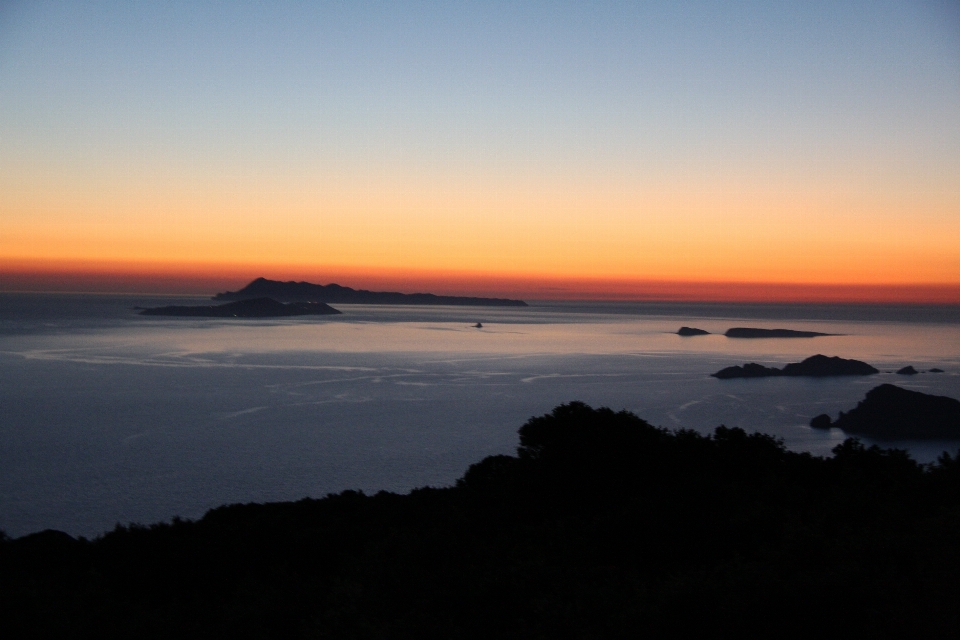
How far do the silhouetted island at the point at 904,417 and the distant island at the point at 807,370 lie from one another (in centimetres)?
1742

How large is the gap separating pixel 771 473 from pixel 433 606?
6.94 m

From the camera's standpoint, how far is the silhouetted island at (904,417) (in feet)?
104

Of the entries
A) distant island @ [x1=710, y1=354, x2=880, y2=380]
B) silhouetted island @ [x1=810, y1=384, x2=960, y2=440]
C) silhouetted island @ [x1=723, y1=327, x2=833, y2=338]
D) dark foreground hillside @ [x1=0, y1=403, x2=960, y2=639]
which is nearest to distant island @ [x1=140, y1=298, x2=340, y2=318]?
silhouetted island @ [x1=723, y1=327, x2=833, y2=338]

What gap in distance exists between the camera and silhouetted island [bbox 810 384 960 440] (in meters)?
31.8

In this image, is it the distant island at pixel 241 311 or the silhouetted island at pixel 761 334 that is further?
the distant island at pixel 241 311

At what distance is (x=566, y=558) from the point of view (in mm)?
7527

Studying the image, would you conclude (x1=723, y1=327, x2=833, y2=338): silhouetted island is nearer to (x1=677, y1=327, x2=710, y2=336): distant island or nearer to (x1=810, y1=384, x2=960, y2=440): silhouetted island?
(x1=677, y1=327, x2=710, y2=336): distant island

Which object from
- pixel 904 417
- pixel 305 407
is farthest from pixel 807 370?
pixel 305 407

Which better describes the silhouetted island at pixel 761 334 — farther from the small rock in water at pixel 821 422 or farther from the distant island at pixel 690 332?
the small rock in water at pixel 821 422

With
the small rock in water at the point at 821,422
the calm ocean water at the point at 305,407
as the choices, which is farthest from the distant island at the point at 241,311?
the small rock in water at the point at 821,422

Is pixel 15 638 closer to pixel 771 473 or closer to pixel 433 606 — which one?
pixel 433 606

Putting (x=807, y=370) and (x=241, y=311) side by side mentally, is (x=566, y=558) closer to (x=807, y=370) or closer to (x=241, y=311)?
(x=807, y=370)

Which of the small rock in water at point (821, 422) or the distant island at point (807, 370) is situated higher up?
the distant island at point (807, 370)

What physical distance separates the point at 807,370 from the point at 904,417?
1973 centimetres
